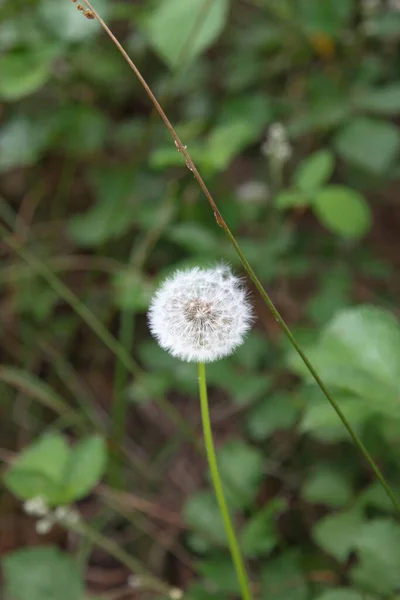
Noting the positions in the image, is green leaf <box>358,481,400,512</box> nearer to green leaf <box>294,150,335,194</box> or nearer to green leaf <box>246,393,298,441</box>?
green leaf <box>246,393,298,441</box>

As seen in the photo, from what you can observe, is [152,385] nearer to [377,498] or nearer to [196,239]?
[196,239]

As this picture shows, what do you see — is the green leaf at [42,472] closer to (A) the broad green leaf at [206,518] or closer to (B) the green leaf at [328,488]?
(A) the broad green leaf at [206,518]

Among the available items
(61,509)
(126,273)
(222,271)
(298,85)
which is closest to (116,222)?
(126,273)

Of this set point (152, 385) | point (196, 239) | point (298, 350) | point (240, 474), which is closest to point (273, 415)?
Answer: point (240, 474)

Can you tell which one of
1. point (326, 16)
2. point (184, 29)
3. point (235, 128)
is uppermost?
point (326, 16)

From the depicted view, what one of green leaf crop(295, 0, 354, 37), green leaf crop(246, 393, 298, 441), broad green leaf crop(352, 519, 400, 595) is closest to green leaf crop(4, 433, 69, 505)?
green leaf crop(246, 393, 298, 441)

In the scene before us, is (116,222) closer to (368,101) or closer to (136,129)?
(136,129)

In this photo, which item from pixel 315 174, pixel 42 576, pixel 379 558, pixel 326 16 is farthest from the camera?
pixel 326 16
